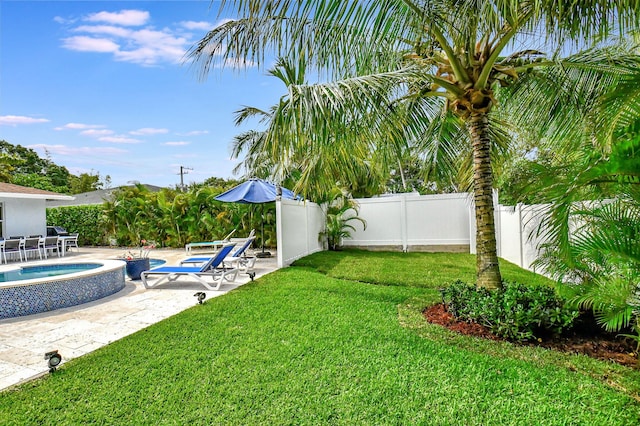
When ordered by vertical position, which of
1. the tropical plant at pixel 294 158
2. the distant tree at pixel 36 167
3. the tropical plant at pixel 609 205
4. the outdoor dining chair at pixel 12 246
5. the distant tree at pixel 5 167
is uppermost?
Result: the distant tree at pixel 36 167

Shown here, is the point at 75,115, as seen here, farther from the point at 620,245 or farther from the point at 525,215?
the point at 620,245

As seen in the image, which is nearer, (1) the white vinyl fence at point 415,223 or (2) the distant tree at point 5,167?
(1) the white vinyl fence at point 415,223

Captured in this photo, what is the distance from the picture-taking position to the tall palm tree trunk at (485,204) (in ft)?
17.1

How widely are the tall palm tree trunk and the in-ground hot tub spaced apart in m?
7.76

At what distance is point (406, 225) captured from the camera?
13.8m

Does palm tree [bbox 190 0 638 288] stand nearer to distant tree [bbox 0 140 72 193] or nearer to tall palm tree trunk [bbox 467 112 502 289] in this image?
tall palm tree trunk [bbox 467 112 502 289]

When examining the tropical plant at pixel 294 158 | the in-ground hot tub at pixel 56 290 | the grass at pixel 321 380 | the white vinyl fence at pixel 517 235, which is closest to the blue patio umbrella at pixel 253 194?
the tropical plant at pixel 294 158

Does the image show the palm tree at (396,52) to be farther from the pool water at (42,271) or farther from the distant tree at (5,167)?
the distant tree at (5,167)

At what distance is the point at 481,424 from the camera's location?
107 inches

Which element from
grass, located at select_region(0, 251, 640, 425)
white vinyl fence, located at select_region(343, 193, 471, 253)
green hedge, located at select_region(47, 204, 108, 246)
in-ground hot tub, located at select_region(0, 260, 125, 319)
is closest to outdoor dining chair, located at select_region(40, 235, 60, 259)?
green hedge, located at select_region(47, 204, 108, 246)

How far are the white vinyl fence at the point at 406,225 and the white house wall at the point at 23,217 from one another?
579 inches

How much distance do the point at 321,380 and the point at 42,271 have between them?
1217 centimetres

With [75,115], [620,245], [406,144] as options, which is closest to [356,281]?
[406,144]

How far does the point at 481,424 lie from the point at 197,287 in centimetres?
703
